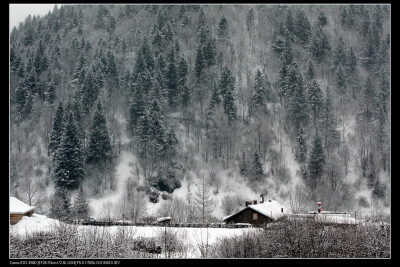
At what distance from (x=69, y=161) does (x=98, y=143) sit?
307 inches

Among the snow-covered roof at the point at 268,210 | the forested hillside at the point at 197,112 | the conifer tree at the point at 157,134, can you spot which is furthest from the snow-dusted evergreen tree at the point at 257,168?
the snow-covered roof at the point at 268,210

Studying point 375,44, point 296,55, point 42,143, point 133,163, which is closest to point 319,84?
point 296,55

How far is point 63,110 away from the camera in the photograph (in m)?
90.4

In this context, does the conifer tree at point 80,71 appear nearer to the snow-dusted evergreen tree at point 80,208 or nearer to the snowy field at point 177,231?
the snow-dusted evergreen tree at point 80,208

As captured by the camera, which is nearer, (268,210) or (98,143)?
(268,210)

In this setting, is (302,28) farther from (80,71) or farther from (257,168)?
(80,71)

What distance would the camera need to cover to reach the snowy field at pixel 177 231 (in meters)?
28.1

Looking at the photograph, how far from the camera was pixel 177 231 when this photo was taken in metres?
32.2

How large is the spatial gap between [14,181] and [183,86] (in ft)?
146

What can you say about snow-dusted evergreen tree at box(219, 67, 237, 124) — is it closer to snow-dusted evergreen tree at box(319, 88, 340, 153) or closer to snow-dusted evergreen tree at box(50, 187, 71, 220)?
snow-dusted evergreen tree at box(319, 88, 340, 153)

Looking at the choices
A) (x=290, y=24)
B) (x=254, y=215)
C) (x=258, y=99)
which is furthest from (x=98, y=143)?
(x=290, y=24)

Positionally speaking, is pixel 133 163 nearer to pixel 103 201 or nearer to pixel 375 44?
pixel 103 201

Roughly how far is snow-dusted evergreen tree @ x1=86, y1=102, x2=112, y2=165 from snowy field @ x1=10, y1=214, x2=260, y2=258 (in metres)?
43.6

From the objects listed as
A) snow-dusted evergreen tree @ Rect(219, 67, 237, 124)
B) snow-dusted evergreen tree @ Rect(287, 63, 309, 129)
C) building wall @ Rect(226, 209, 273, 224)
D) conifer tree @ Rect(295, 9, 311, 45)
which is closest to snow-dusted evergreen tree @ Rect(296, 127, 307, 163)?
snow-dusted evergreen tree @ Rect(287, 63, 309, 129)
